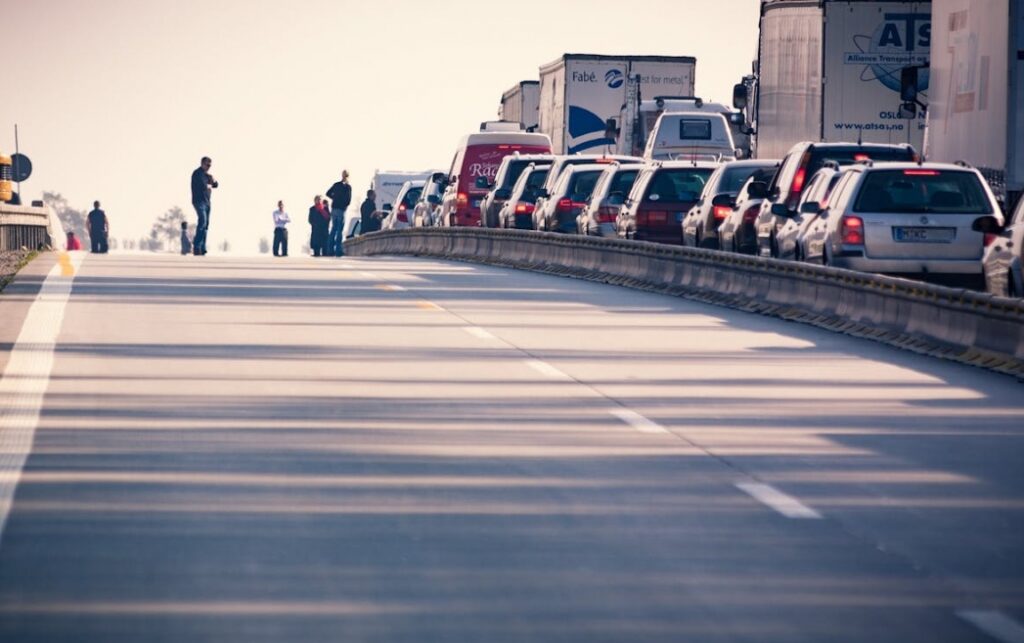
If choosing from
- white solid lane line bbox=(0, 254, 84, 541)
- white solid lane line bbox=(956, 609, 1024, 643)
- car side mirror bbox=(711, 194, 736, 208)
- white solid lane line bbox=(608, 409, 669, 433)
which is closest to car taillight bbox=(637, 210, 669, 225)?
car side mirror bbox=(711, 194, 736, 208)

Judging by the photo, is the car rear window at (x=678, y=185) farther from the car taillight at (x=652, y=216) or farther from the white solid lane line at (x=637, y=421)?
the white solid lane line at (x=637, y=421)

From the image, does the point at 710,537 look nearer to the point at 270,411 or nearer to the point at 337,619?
the point at 337,619

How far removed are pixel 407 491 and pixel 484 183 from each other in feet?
118

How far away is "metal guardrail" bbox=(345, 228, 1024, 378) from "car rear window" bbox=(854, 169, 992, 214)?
47.6 inches

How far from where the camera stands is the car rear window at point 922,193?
2348 centimetres

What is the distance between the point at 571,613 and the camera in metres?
7.50

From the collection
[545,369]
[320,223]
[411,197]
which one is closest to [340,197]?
A: [320,223]

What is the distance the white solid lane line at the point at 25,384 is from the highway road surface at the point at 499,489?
0.05 meters

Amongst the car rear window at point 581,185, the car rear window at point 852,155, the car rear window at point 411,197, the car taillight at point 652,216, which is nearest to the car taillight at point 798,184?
the car rear window at point 852,155

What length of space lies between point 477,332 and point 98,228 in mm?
42444

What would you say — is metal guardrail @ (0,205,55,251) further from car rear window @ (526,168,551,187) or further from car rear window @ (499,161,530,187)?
car rear window @ (526,168,551,187)

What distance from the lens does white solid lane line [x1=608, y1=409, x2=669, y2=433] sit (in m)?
12.7

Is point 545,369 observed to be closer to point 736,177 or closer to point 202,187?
point 736,177

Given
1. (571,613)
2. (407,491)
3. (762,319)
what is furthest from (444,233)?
(571,613)
